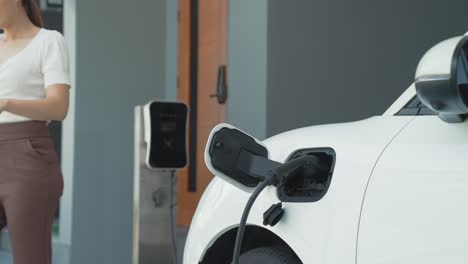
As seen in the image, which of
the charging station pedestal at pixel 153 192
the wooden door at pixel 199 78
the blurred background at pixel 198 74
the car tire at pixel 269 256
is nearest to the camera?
the car tire at pixel 269 256

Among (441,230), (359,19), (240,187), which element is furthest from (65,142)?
(441,230)

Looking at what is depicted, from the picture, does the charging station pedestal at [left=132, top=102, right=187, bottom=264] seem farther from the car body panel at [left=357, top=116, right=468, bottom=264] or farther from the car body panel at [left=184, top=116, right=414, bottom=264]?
the car body panel at [left=357, top=116, right=468, bottom=264]

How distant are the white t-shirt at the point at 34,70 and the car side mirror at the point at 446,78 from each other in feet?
5.29

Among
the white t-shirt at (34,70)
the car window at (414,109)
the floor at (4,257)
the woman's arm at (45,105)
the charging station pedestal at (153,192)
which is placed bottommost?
the floor at (4,257)

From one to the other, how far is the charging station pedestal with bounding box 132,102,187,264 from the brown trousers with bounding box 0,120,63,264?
1.76 metres

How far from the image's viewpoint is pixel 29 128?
2.88 metres

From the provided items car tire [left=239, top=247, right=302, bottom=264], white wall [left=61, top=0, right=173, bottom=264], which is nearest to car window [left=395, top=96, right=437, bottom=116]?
car tire [left=239, top=247, right=302, bottom=264]

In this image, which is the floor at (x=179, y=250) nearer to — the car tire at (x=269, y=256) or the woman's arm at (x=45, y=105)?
the woman's arm at (x=45, y=105)

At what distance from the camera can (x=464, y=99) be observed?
1.75m

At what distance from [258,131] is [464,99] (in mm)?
4309

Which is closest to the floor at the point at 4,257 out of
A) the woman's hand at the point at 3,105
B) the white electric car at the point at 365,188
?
the woman's hand at the point at 3,105

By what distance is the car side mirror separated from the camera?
1.73 meters

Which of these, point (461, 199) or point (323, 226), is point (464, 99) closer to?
point (461, 199)

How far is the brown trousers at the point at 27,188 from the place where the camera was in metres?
2.84
